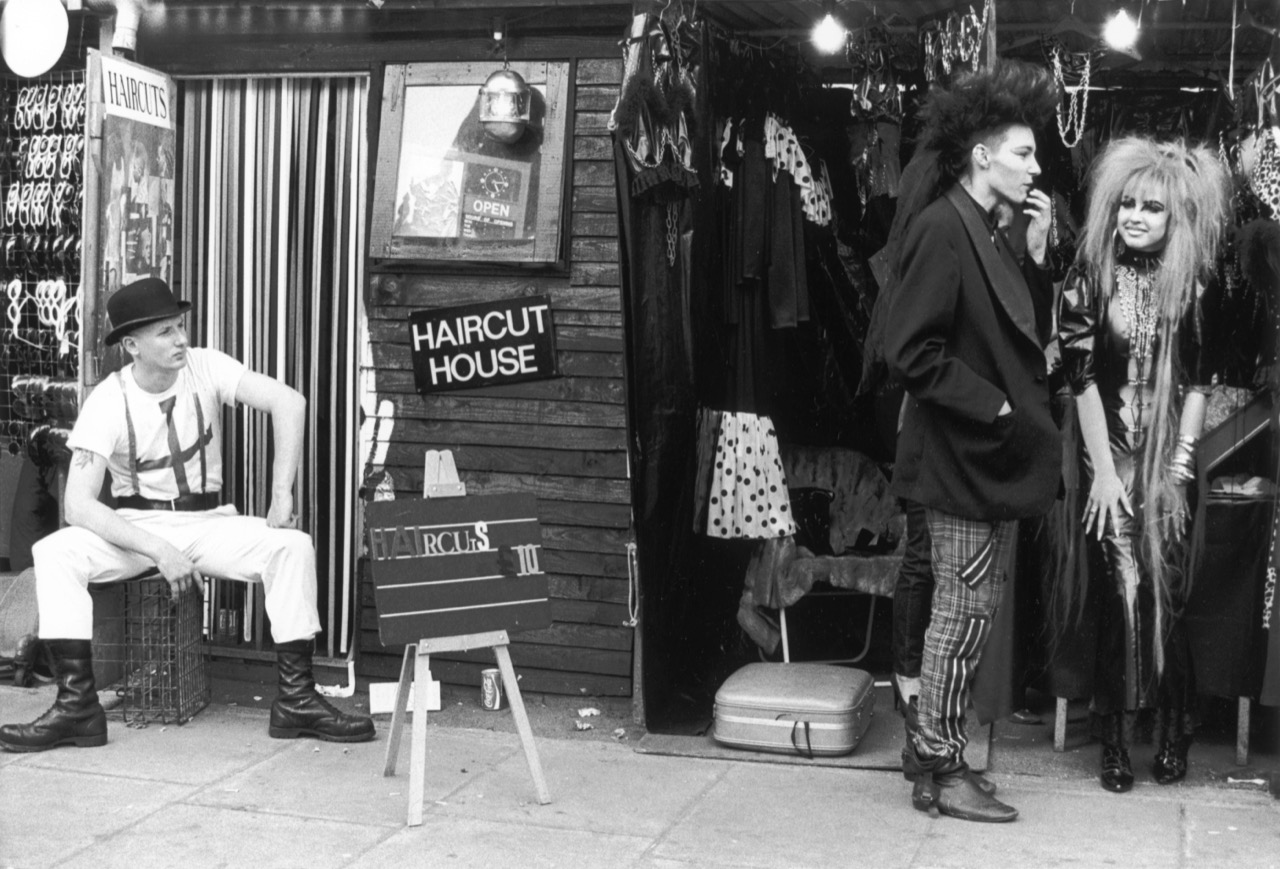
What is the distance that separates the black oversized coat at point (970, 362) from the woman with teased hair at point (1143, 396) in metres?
0.61

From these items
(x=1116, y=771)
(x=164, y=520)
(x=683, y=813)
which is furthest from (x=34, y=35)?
(x=1116, y=771)

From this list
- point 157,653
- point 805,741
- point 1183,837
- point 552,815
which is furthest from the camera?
point 157,653

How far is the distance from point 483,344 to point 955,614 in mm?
2472

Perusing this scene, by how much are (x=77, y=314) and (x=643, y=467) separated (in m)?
3.12

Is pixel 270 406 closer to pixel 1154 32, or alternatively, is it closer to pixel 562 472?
pixel 562 472

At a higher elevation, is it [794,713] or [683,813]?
[794,713]

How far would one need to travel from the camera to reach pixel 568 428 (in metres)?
6.27

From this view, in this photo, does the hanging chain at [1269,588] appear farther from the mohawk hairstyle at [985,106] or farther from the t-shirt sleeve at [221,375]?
the t-shirt sleeve at [221,375]

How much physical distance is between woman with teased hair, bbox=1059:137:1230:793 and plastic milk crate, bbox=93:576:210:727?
3443mm

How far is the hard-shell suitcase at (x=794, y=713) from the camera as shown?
18.1 ft

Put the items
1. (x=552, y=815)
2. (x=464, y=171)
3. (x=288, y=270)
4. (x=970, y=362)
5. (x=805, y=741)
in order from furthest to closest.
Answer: (x=288, y=270)
(x=464, y=171)
(x=805, y=741)
(x=552, y=815)
(x=970, y=362)

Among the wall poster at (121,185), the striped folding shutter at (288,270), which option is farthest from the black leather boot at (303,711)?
the wall poster at (121,185)

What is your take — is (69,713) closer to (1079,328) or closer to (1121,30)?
(1079,328)

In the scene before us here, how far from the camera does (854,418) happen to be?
6.70 meters
